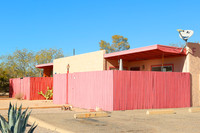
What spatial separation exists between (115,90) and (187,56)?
17.8ft

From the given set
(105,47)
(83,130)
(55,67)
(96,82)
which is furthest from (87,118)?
(105,47)

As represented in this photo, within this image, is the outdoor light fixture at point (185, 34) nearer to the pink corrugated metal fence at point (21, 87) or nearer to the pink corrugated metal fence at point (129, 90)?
the pink corrugated metal fence at point (129, 90)

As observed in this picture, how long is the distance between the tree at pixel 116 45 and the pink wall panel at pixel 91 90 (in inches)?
1606

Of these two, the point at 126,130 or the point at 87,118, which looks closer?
the point at 126,130

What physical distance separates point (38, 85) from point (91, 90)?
1031 cm

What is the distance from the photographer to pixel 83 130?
25.2ft

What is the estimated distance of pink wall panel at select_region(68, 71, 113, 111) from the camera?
12.8 m

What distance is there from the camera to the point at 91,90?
45.5 feet

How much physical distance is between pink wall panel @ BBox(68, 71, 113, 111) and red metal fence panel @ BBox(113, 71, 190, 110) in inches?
14.7

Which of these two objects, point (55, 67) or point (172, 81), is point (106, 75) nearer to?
point (172, 81)

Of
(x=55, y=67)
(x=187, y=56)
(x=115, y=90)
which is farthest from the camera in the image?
(x=55, y=67)

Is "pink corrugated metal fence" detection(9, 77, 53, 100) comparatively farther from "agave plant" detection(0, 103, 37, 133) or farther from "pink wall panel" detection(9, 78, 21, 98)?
"agave plant" detection(0, 103, 37, 133)

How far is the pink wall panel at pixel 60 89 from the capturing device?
1672cm

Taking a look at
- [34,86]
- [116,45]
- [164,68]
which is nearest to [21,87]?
[34,86]
